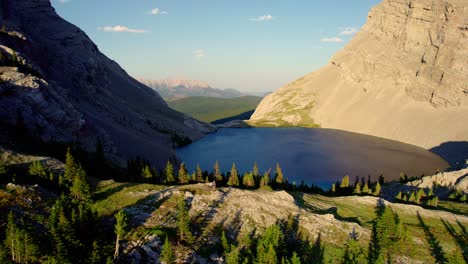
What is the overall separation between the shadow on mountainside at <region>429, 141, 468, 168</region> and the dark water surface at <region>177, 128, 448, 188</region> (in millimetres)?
3697

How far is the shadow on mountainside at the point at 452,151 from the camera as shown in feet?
519

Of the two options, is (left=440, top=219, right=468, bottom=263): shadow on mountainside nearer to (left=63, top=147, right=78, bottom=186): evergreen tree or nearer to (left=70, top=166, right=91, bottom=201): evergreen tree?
(left=70, top=166, right=91, bottom=201): evergreen tree

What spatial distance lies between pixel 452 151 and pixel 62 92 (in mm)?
184946

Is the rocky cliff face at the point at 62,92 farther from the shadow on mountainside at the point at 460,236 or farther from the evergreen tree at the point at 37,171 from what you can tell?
the shadow on mountainside at the point at 460,236

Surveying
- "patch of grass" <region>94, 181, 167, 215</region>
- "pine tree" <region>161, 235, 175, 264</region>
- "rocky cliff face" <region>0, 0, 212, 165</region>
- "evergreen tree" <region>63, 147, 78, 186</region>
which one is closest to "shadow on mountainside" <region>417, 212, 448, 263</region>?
"pine tree" <region>161, 235, 175, 264</region>

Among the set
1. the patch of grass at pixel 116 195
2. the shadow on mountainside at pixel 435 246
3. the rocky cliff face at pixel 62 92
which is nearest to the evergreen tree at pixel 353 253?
the shadow on mountainside at pixel 435 246

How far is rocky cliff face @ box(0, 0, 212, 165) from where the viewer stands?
92.2 m

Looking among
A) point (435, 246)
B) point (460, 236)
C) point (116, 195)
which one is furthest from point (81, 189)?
point (460, 236)

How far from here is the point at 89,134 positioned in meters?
113

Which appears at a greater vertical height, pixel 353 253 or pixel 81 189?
pixel 81 189

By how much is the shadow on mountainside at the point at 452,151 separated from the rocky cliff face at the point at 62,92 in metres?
139

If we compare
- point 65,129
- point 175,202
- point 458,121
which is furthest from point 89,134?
point 458,121

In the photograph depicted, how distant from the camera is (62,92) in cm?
11906

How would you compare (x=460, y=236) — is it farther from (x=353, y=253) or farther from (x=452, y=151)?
(x=452, y=151)
